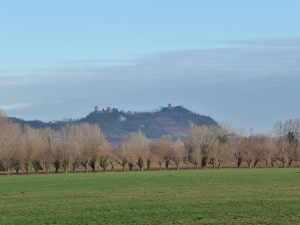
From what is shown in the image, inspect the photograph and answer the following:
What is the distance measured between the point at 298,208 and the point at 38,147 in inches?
3074

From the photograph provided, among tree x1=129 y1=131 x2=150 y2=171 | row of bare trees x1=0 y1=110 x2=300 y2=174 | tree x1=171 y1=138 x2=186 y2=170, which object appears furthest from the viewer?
tree x1=171 y1=138 x2=186 y2=170

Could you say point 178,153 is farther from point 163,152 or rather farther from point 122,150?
point 122,150

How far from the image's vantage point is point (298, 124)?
455 ft

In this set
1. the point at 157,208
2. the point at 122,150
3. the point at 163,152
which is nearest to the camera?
the point at 157,208

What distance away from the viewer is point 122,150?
350 feet

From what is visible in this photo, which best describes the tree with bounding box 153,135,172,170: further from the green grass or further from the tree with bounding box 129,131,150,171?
the green grass

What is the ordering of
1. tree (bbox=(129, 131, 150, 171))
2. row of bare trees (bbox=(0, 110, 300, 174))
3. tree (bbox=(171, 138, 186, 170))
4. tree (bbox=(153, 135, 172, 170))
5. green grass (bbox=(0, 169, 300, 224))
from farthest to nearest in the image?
1. tree (bbox=(153, 135, 172, 170))
2. tree (bbox=(171, 138, 186, 170))
3. tree (bbox=(129, 131, 150, 171))
4. row of bare trees (bbox=(0, 110, 300, 174))
5. green grass (bbox=(0, 169, 300, 224))

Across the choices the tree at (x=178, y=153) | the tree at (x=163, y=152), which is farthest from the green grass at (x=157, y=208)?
the tree at (x=163, y=152)

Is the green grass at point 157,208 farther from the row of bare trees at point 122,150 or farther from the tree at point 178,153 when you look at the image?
the tree at point 178,153

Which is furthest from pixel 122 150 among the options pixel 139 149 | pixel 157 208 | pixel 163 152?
pixel 157 208

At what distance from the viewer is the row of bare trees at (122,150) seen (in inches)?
3770

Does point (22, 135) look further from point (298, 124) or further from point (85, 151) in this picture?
point (298, 124)

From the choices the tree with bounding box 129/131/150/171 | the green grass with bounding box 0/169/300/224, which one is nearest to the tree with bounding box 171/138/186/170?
the tree with bounding box 129/131/150/171

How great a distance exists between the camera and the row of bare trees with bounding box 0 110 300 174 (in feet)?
314
